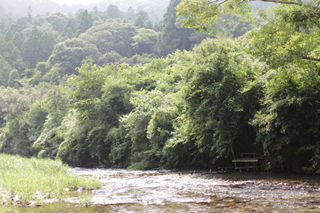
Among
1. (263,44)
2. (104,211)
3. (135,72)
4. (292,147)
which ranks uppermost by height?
(135,72)

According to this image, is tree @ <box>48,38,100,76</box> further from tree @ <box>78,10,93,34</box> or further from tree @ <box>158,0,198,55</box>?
tree @ <box>78,10,93,34</box>

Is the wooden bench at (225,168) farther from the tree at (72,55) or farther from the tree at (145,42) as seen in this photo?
the tree at (145,42)

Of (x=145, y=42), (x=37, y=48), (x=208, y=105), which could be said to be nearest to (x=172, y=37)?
(x=145, y=42)

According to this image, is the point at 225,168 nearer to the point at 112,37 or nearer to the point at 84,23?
the point at 112,37

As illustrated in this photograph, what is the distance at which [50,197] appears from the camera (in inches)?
414

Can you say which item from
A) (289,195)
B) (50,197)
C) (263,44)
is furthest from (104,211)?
(263,44)

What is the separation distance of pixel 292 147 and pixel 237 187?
5363mm

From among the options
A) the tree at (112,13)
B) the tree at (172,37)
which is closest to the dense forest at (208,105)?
the tree at (172,37)

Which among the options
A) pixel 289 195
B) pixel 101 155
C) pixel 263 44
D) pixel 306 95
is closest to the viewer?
pixel 289 195

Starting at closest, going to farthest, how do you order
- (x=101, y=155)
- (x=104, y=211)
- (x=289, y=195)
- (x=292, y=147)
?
(x=104, y=211) < (x=289, y=195) < (x=292, y=147) < (x=101, y=155)

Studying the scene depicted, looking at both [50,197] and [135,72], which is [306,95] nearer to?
[50,197]

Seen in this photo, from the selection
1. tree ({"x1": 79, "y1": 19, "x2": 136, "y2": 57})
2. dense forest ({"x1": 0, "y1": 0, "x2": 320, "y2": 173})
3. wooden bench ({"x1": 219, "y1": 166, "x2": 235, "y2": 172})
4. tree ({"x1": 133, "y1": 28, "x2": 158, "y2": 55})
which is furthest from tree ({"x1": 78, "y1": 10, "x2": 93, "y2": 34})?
wooden bench ({"x1": 219, "y1": 166, "x2": 235, "y2": 172})

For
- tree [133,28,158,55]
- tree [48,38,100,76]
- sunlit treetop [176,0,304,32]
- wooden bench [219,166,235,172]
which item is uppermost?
tree [133,28,158,55]

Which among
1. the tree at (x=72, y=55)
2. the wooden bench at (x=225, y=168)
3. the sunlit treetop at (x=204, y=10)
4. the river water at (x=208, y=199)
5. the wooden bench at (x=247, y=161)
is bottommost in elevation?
the river water at (x=208, y=199)
